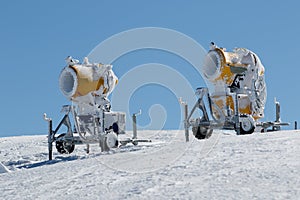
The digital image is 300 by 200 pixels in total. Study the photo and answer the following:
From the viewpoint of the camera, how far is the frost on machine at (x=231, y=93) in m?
13.8

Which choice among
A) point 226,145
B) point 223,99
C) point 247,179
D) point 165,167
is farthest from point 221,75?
point 247,179

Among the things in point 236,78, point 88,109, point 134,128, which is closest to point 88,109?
point 88,109

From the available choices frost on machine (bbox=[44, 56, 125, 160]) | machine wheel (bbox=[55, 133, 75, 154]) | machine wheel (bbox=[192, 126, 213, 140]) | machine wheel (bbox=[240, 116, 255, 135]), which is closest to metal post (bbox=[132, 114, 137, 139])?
frost on machine (bbox=[44, 56, 125, 160])

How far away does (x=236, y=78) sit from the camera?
14.9 meters

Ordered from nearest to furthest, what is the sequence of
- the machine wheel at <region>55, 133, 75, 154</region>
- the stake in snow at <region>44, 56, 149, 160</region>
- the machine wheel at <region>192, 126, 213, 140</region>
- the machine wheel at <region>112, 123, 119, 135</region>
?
1. the stake in snow at <region>44, 56, 149, 160</region>
2. the machine wheel at <region>192, 126, 213, 140</region>
3. the machine wheel at <region>55, 133, 75, 154</region>
4. the machine wheel at <region>112, 123, 119, 135</region>

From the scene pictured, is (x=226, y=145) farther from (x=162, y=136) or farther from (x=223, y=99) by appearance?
(x=162, y=136)

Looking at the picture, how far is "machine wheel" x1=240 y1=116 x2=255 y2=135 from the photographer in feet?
44.7

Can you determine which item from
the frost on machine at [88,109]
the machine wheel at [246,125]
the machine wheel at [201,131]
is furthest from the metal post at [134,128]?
the machine wheel at [246,125]

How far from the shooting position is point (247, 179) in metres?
4.86

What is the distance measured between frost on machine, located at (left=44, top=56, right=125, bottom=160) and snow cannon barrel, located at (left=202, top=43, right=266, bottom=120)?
10.9 feet

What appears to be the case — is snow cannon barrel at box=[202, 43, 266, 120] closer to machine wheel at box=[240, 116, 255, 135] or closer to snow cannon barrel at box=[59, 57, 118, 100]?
machine wheel at box=[240, 116, 255, 135]

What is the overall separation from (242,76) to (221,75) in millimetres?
988

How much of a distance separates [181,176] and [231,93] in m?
9.11

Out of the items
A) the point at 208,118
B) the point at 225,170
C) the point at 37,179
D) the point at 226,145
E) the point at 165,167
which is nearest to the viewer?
the point at 225,170
